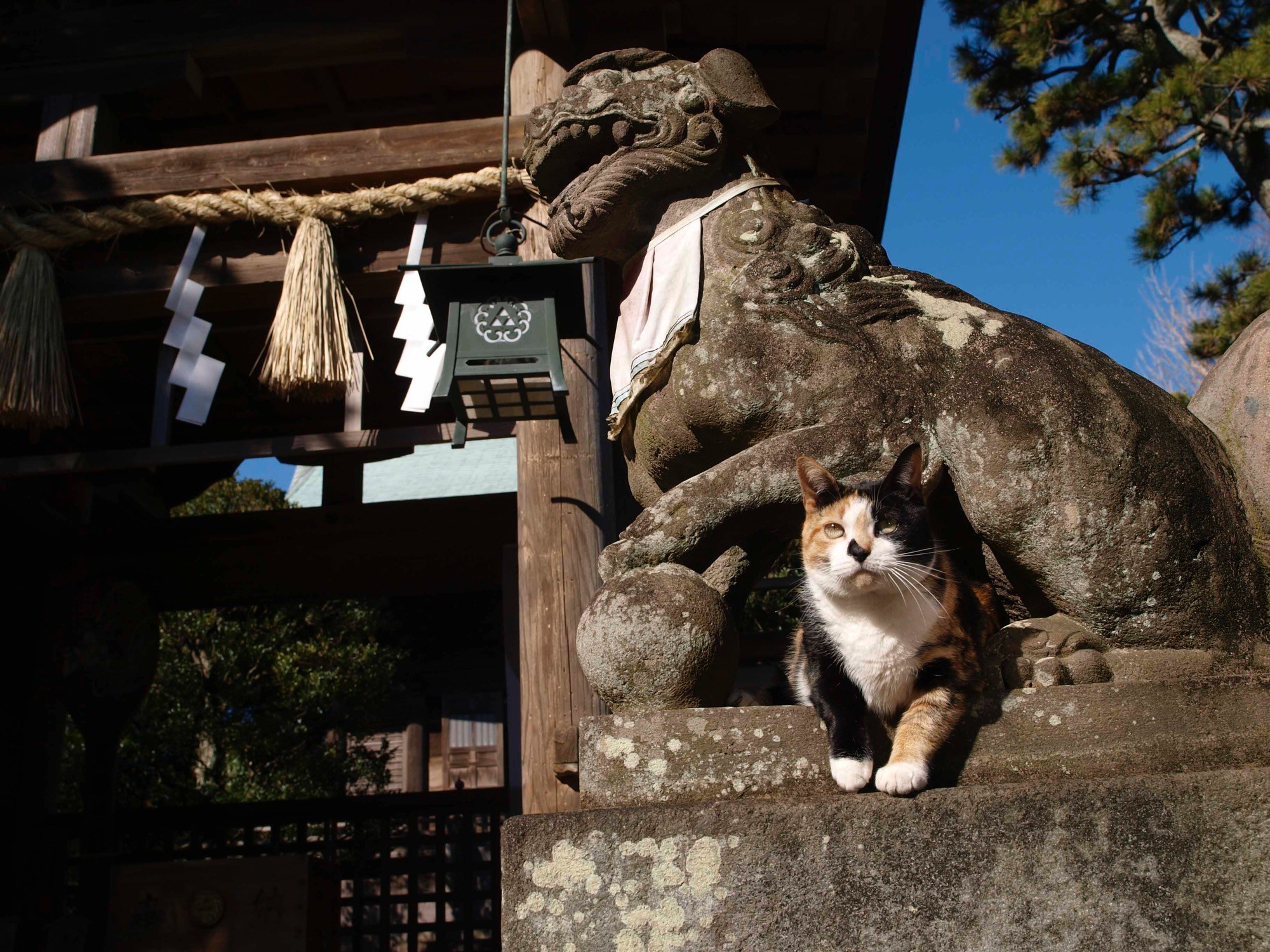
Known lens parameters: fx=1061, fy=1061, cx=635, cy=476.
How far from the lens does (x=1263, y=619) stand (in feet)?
7.23

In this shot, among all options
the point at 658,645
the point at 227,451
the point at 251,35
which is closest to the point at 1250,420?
the point at 658,645

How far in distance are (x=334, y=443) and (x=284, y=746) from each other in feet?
20.5

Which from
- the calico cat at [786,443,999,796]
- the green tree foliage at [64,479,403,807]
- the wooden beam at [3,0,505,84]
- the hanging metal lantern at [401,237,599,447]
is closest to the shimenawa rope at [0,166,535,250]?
the wooden beam at [3,0,505,84]

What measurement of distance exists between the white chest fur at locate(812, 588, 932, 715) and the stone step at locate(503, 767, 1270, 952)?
0.18 m

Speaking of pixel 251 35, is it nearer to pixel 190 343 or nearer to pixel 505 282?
pixel 190 343

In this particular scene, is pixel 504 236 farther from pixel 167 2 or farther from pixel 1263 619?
pixel 167 2

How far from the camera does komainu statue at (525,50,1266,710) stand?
6.84 feet

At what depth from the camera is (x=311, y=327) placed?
4008mm

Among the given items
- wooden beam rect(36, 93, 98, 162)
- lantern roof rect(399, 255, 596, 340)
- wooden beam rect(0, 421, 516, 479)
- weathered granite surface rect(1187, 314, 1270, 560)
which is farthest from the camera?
wooden beam rect(36, 93, 98, 162)

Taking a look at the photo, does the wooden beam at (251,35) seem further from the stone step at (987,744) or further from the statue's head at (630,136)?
the stone step at (987,744)

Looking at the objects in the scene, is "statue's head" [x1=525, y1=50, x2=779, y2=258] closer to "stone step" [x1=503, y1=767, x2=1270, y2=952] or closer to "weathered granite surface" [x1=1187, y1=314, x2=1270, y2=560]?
"weathered granite surface" [x1=1187, y1=314, x2=1270, y2=560]

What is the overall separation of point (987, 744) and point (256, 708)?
8.96m

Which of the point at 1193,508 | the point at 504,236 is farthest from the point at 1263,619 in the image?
the point at 504,236

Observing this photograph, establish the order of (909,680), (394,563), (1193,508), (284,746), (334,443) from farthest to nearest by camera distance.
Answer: (284,746)
(394,563)
(334,443)
(1193,508)
(909,680)
